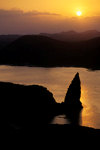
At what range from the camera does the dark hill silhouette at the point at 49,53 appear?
171m

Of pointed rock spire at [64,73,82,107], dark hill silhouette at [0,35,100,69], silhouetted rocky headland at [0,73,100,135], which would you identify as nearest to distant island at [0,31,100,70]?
dark hill silhouette at [0,35,100,69]

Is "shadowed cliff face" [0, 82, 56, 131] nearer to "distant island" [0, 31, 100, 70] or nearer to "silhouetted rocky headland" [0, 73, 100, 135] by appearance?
"silhouetted rocky headland" [0, 73, 100, 135]

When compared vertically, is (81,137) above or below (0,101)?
above

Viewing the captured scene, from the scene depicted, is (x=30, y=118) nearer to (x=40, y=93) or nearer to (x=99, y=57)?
(x=40, y=93)

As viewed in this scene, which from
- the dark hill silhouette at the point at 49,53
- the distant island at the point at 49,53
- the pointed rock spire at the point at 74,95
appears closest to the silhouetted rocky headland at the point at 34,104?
the pointed rock spire at the point at 74,95

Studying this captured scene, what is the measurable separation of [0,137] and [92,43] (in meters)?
178

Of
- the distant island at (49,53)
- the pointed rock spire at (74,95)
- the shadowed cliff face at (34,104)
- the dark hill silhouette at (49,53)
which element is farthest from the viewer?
the dark hill silhouette at (49,53)

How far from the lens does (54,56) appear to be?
17750cm

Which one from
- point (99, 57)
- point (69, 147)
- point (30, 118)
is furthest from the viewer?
point (99, 57)

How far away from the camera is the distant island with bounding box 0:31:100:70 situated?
559ft

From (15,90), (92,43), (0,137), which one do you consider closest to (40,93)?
(15,90)

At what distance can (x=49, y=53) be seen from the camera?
181 m

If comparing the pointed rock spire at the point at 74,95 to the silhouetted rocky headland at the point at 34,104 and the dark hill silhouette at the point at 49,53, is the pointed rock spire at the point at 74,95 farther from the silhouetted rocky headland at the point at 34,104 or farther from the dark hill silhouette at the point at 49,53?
the dark hill silhouette at the point at 49,53

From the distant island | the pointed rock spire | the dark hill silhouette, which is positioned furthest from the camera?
the dark hill silhouette
